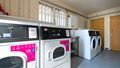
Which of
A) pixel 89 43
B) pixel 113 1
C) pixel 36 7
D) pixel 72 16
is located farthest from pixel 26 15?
pixel 113 1

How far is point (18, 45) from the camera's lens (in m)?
1.09

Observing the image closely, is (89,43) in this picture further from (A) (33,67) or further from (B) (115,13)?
(B) (115,13)

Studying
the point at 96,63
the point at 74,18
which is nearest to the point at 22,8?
the point at 96,63

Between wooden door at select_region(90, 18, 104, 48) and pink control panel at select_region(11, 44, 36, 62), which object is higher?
wooden door at select_region(90, 18, 104, 48)

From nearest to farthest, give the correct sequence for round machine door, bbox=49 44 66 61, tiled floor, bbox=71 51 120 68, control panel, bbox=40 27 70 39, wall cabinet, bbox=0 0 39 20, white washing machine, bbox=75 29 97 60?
control panel, bbox=40 27 70 39 → round machine door, bbox=49 44 66 61 → wall cabinet, bbox=0 0 39 20 → tiled floor, bbox=71 51 120 68 → white washing machine, bbox=75 29 97 60

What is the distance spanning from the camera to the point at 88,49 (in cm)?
331

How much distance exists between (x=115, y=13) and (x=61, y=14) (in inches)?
121

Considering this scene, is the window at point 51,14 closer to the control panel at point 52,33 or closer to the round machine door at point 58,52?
the control panel at point 52,33

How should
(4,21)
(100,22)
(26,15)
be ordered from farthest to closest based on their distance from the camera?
(100,22)
(26,15)
(4,21)

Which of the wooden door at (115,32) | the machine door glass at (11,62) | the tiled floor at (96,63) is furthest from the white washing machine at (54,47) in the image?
the wooden door at (115,32)

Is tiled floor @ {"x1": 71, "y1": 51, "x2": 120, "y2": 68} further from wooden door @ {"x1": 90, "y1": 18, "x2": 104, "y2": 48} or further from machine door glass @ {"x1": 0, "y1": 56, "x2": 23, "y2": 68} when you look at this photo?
wooden door @ {"x1": 90, "y1": 18, "x2": 104, "y2": 48}

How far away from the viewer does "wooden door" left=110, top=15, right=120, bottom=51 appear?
5.13 metres

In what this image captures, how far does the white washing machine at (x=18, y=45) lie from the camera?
980 mm

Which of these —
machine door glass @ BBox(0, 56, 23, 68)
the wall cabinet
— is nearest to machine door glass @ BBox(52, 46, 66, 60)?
machine door glass @ BBox(0, 56, 23, 68)
